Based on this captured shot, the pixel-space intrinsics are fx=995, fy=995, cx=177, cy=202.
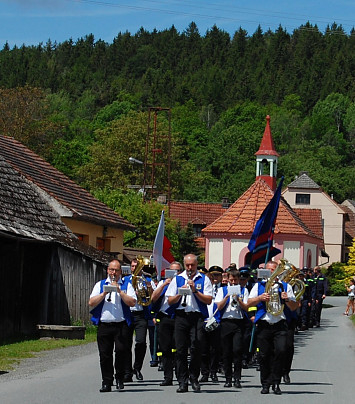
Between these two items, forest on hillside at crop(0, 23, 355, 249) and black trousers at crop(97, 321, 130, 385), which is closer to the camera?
black trousers at crop(97, 321, 130, 385)

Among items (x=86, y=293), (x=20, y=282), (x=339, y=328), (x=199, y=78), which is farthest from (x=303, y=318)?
(x=199, y=78)

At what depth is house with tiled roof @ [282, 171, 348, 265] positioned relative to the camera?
309ft

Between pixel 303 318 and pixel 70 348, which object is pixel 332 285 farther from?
pixel 70 348

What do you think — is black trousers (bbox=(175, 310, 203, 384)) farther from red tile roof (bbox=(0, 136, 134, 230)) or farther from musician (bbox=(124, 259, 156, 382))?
red tile roof (bbox=(0, 136, 134, 230))

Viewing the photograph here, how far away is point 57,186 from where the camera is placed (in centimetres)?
3200

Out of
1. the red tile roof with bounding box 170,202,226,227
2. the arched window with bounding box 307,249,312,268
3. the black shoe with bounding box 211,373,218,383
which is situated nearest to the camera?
the black shoe with bounding box 211,373,218,383

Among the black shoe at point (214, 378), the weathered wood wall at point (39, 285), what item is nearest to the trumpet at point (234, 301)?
the black shoe at point (214, 378)

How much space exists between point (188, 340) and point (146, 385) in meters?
1.01

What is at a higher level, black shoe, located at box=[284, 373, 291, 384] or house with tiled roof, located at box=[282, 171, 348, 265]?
house with tiled roof, located at box=[282, 171, 348, 265]

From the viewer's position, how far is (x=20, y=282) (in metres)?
23.8

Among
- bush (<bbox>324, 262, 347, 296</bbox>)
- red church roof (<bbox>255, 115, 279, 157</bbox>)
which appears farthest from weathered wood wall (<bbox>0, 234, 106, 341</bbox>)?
bush (<bbox>324, 262, 347, 296</bbox>)

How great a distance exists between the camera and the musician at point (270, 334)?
13711 mm

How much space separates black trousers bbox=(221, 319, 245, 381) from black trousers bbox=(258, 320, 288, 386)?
698 mm

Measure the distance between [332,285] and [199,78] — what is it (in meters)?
116
